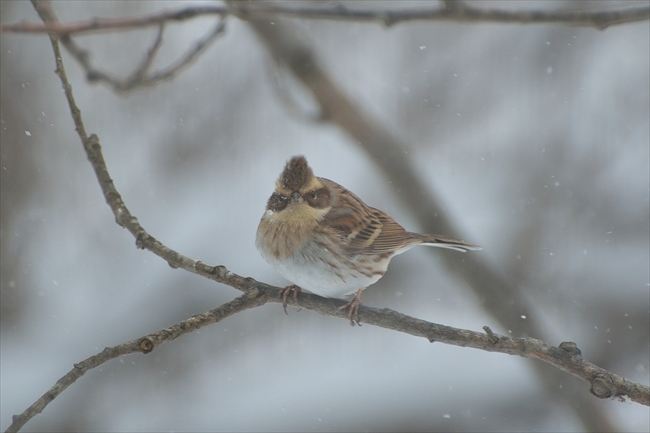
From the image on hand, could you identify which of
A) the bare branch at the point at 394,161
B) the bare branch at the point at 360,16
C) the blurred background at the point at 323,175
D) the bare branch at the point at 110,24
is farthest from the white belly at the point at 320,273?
the blurred background at the point at 323,175

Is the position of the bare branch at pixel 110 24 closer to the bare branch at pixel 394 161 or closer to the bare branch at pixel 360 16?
the bare branch at pixel 360 16

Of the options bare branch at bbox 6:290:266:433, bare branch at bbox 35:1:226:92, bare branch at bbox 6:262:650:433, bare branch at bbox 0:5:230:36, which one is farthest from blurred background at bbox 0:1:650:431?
bare branch at bbox 0:5:230:36

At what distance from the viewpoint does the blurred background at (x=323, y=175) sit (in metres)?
7.29

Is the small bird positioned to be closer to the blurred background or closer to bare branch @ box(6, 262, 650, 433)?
bare branch @ box(6, 262, 650, 433)

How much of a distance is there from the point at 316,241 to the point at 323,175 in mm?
4215

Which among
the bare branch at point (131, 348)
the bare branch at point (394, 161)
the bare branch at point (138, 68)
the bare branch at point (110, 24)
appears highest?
the bare branch at point (394, 161)

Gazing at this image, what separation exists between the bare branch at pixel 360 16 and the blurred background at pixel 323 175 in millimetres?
4434

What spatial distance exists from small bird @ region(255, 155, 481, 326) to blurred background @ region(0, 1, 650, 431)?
2.42m

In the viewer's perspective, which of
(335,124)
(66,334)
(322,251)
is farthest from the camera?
(66,334)

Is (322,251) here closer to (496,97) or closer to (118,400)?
(118,400)

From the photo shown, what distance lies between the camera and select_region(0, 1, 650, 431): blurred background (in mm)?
7293

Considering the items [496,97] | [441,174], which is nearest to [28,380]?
[441,174]

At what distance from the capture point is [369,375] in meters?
8.02

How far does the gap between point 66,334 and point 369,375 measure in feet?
11.5
